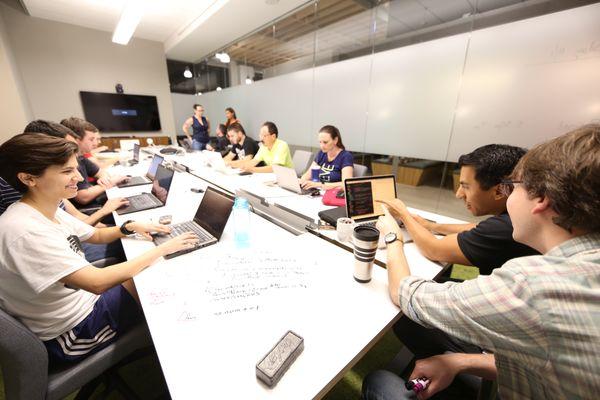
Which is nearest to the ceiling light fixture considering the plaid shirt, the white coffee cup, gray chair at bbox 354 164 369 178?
gray chair at bbox 354 164 369 178

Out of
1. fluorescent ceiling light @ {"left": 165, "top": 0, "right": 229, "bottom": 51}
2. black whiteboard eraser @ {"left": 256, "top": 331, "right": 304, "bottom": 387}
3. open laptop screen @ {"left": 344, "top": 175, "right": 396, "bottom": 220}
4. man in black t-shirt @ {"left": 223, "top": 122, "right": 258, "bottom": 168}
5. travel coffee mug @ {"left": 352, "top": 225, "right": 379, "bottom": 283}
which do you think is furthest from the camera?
fluorescent ceiling light @ {"left": 165, "top": 0, "right": 229, "bottom": 51}

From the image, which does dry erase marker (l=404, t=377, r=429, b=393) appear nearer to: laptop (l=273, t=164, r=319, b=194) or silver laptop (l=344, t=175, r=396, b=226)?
silver laptop (l=344, t=175, r=396, b=226)

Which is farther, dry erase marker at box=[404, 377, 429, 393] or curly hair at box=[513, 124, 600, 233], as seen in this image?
dry erase marker at box=[404, 377, 429, 393]

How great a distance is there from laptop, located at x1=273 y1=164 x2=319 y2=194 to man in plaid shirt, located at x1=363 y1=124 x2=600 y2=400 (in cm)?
150

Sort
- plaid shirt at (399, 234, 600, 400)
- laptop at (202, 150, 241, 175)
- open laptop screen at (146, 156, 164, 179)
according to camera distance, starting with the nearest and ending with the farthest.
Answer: plaid shirt at (399, 234, 600, 400) → open laptop screen at (146, 156, 164, 179) → laptop at (202, 150, 241, 175)

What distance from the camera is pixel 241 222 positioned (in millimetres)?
1414

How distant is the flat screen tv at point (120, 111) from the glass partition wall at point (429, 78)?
3.72 meters

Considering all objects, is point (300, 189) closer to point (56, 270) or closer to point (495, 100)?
point (56, 270)

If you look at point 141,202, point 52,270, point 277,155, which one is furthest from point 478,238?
point 277,155

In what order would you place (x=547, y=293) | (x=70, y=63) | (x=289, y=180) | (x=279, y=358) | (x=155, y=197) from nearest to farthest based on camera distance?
(x=547, y=293), (x=279, y=358), (x=155, y=197), (x=289, y=180), (x=70, y=63)

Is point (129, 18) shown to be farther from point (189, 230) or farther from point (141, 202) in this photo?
point (189, 230)

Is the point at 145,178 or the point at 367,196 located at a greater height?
the point at 367,196

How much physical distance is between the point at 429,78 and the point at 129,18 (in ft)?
15.2

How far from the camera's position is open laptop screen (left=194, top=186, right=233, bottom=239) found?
1.27 metres
